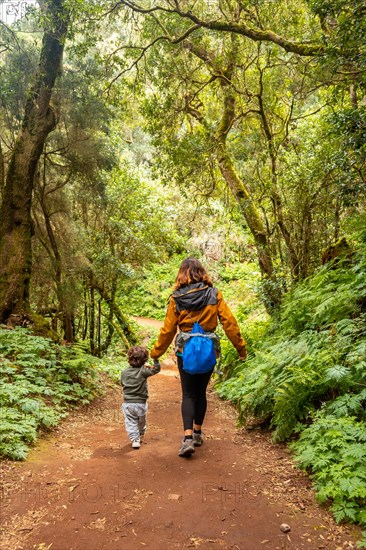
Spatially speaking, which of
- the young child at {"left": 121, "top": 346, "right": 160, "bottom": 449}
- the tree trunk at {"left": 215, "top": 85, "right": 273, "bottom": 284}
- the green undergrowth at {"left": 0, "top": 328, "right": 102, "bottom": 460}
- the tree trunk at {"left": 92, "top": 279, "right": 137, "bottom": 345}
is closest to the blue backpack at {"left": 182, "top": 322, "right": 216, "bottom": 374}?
the young child at {"left": 121, "top": 346, "right": 160, "bottom": 449}

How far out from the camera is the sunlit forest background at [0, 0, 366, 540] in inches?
189

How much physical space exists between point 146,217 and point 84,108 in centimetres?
516

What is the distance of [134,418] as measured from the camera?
5.25m

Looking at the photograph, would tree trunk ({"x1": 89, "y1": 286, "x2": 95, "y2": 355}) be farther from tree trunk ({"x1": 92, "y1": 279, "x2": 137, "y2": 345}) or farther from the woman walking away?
the woman walking away

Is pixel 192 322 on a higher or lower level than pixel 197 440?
higher

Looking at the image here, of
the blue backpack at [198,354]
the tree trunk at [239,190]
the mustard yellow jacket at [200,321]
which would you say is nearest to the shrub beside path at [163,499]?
the blue backpack at [198,354]

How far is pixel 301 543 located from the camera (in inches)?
107

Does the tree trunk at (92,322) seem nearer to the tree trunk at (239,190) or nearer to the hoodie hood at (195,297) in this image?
the tree trunk at (239,190)

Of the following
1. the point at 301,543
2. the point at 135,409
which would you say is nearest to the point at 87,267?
the point at 135,409

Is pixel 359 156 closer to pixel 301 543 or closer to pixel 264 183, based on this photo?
pixel 264 183

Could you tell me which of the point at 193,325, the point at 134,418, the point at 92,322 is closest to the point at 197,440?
the point at 134,418

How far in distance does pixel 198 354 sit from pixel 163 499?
143 centimetres

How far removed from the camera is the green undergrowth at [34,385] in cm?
476

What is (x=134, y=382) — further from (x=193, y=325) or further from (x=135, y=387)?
(x=193, y=325)
